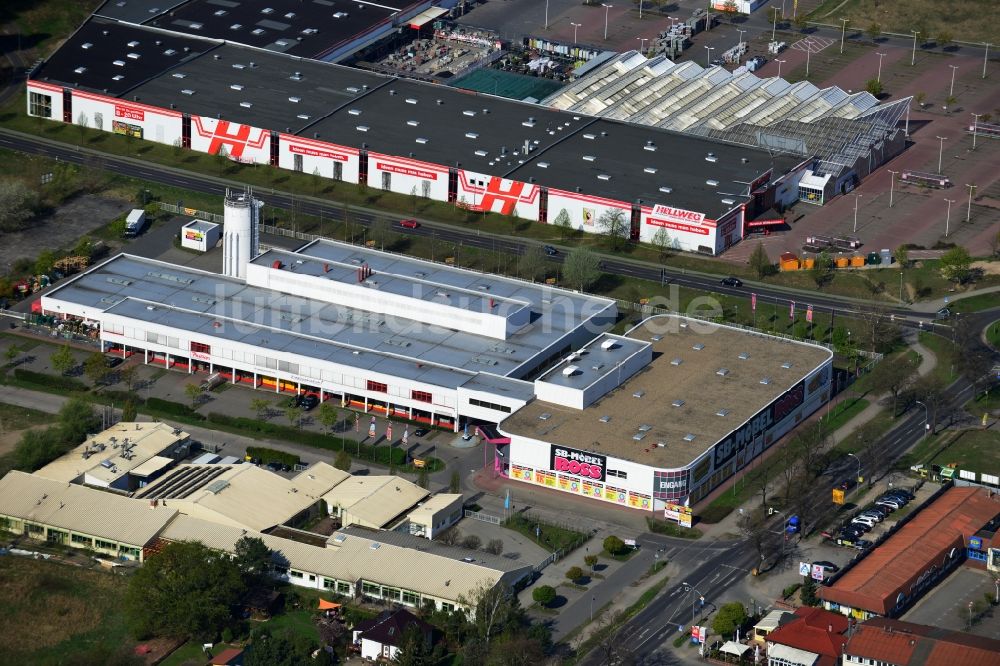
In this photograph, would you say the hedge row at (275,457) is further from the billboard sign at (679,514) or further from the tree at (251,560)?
the billboard sign at (679,514)

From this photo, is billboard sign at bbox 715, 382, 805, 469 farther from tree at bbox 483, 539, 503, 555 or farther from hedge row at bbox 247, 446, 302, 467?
hedge row at bbox 247, 446, 302, 467

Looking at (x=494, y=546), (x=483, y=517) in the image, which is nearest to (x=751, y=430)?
(x=483, y=517)

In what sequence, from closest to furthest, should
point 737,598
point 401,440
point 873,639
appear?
point 873,639 < point 737,598 < point 401,440

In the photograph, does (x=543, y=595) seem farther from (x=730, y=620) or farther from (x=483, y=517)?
(x=483, y=517)

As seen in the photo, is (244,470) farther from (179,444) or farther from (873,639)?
(873,639)

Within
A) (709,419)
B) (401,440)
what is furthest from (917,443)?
(401,440)

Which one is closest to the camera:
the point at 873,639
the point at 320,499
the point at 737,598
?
the point at 873,639

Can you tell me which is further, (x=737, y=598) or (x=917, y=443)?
(x=917, y=443)
